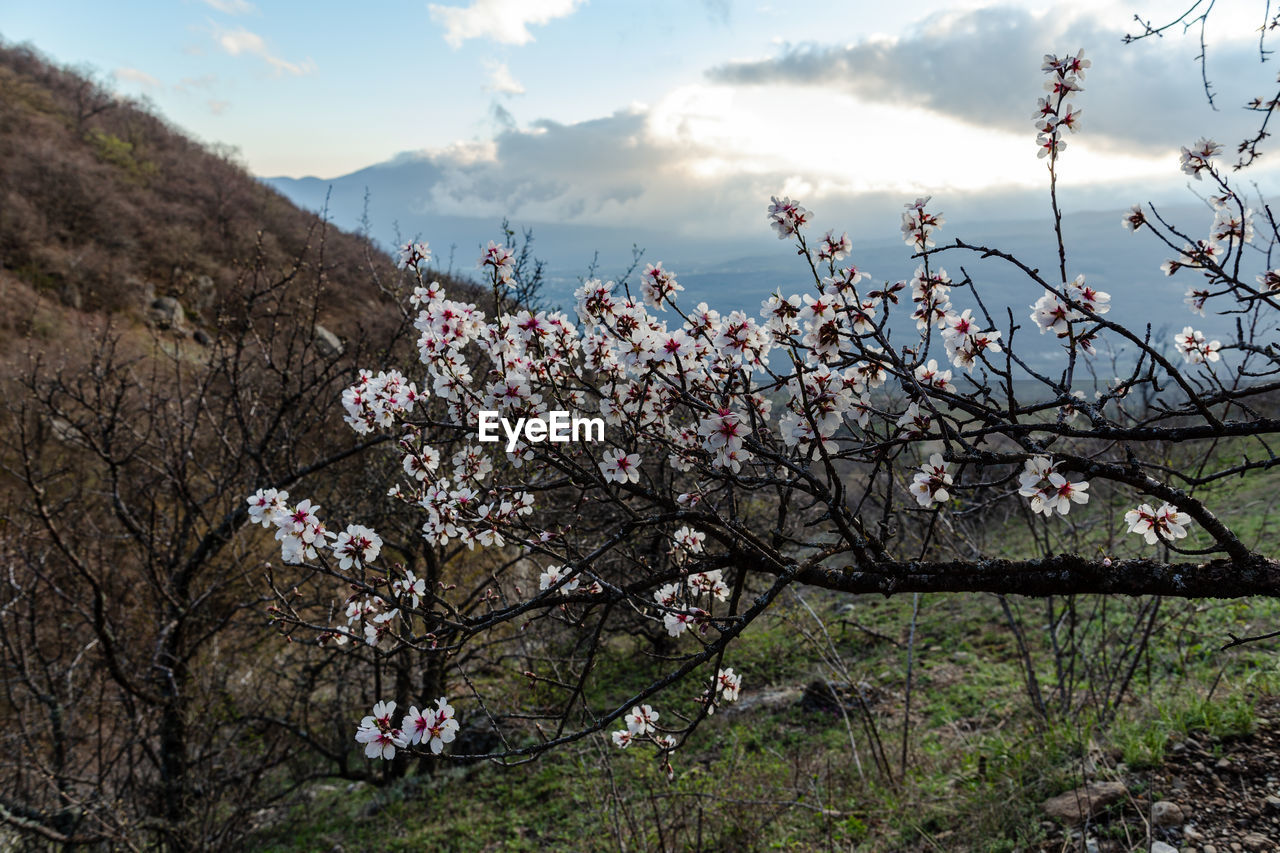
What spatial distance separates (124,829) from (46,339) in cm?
2002

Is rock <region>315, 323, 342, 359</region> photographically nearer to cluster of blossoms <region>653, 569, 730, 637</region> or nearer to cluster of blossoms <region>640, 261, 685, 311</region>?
cluster of blossoms <region>653, 569, 730, 637</region>

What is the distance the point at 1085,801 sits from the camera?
337 centimetres

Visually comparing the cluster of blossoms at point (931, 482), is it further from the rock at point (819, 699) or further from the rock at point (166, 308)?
the rock at point (166, 308)

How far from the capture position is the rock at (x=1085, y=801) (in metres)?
3.34

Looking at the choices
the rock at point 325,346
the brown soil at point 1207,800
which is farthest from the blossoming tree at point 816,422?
the rock at point 325,346

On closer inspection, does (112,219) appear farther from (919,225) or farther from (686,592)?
(919,225)

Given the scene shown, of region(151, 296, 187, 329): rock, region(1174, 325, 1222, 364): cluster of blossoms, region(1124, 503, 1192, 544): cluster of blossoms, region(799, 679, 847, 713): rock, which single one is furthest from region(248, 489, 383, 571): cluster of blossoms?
region(151, 296, 187, 329): rock

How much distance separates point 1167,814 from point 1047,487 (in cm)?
251

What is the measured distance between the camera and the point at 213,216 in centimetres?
3145

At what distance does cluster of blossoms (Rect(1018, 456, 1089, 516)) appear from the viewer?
1812 millimetres

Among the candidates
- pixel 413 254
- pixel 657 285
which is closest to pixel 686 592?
pixel 657 285

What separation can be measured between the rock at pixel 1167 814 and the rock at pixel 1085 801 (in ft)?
0.47

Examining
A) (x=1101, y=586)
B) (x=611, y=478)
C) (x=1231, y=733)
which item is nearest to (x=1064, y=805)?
(x=1231, y=733)

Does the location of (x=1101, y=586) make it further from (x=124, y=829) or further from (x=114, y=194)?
(x=114, y=194)
